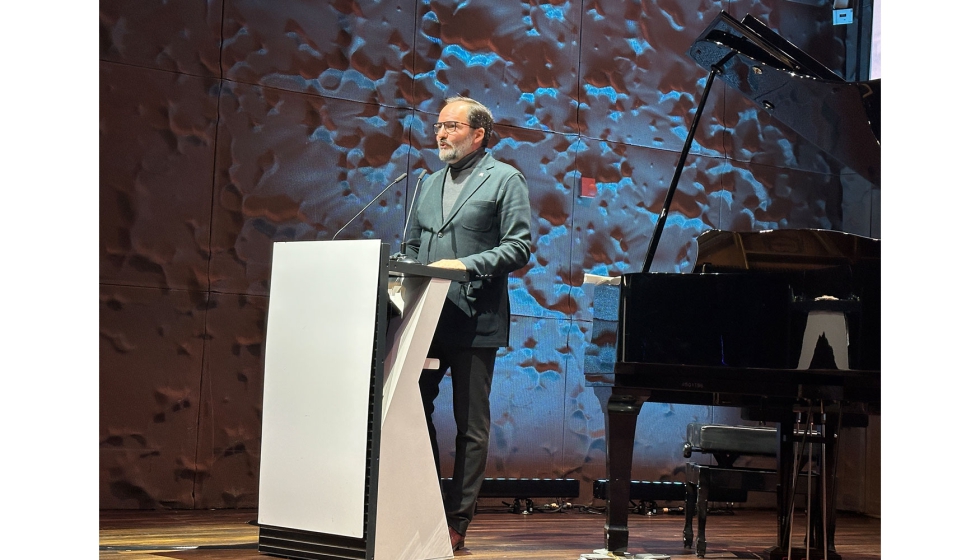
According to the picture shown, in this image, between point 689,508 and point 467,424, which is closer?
point 467,424

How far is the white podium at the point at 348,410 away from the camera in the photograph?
8.49 ft

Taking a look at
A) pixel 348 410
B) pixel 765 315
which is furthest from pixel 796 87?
pixel 348 410

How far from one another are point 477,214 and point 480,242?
0.10 meters

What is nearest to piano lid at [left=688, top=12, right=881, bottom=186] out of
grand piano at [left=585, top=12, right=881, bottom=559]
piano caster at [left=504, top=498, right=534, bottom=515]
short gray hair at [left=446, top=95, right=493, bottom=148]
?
grand piano at [left=585, top=12, right=881, bottom=559]

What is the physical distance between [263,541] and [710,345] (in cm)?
146

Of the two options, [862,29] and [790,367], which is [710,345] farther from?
[862,29]

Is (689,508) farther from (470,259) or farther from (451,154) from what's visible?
(451,154)

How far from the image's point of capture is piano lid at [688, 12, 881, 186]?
325 centimetres

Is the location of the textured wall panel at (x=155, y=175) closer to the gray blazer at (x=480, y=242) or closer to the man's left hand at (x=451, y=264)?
the gray blazer at (x=480, y=242)

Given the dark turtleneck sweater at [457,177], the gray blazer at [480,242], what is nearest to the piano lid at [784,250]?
the gray blazer at [480,242]

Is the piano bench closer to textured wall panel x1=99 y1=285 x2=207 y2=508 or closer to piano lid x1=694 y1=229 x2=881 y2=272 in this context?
piano lid x1=694 y1=229 x2=881 y2=272

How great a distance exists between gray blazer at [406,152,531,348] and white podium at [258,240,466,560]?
0.38 metres

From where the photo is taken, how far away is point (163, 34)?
4371 millimetres
